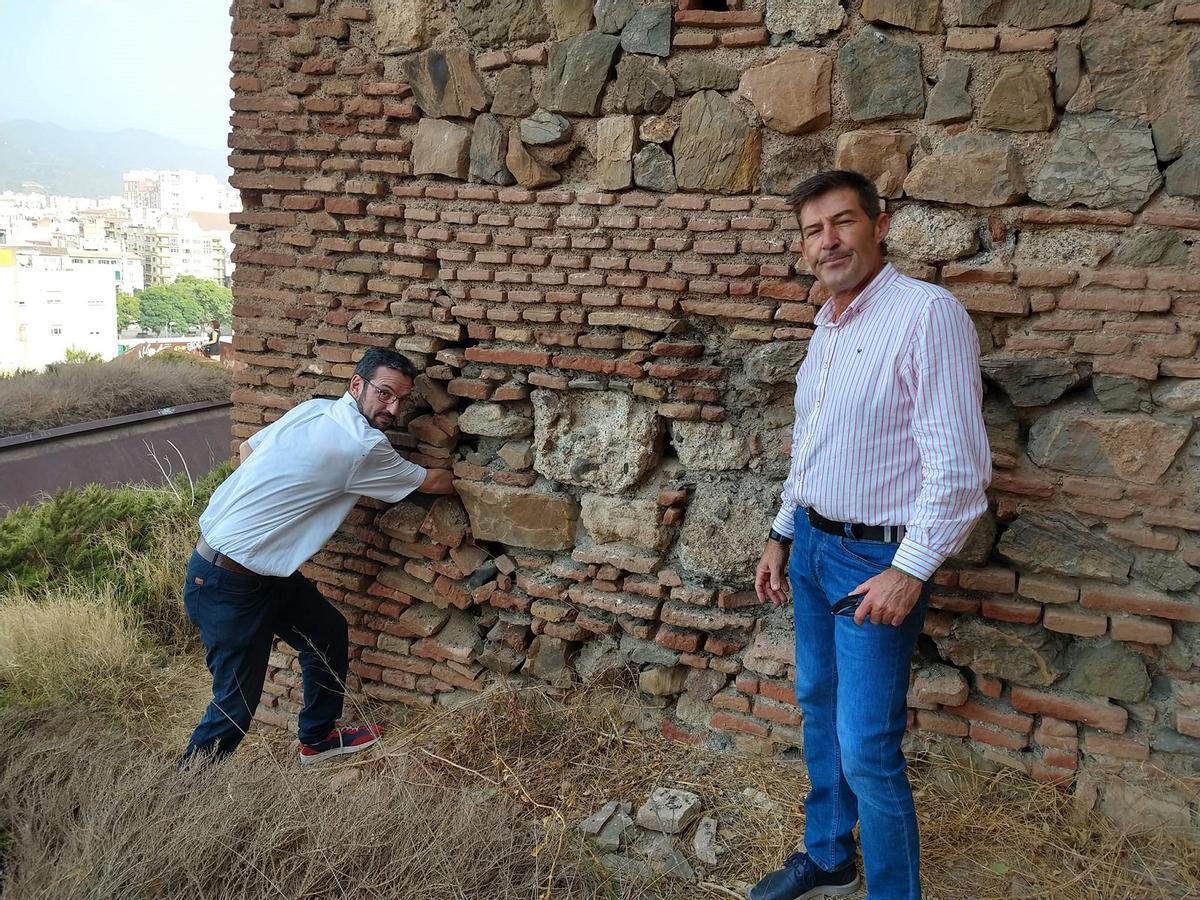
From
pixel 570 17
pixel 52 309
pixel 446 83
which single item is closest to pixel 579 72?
pixel 570 17

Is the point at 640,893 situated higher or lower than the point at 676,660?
lower

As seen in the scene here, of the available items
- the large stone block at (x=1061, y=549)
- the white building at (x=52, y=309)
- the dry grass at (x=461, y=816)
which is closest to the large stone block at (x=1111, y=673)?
the large stone block at (x=1061, y=549)

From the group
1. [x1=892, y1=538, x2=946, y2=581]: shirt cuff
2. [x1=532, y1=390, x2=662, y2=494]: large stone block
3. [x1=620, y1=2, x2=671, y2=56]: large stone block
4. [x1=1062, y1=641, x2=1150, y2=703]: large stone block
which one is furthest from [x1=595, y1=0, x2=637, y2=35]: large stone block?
[x1=1062, y1=641, x2=1150, y2=703]: large stone block

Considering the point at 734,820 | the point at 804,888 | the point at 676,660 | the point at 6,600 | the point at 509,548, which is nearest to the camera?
the point at 804,888

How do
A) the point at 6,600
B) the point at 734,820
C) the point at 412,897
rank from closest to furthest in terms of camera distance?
the point at 412,897
the point at 734,820
the point at 6,600

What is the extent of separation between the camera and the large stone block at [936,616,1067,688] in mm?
3039

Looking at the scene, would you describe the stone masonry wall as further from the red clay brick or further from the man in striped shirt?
the man in striped shirt

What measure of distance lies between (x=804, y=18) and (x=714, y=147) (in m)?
0.53

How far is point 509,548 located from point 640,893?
63.3 inches

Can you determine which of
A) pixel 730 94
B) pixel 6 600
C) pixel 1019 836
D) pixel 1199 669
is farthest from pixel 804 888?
pixel 6 600

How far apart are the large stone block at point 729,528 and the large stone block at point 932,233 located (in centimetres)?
101

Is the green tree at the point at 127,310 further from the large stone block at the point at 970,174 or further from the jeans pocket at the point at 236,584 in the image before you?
the large stone block at the point at 970,174

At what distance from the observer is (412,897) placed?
257 cm

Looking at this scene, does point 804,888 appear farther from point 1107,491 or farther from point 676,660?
point 1107,491
